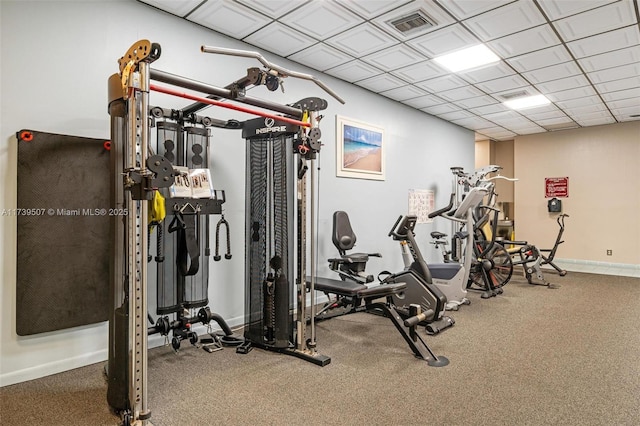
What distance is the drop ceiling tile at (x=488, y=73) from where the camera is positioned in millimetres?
4520

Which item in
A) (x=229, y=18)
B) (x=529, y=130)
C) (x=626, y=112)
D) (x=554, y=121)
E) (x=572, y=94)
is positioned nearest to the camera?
(x=229, y=18)

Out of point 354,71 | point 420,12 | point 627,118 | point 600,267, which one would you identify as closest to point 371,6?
point 420,12

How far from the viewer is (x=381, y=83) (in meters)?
5.07

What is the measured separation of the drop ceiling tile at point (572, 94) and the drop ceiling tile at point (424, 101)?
5.19 ft

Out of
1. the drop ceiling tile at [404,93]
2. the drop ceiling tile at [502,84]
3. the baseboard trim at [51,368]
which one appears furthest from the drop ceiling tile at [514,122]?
the baseboard trim at [51,368]

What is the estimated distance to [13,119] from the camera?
2.50 meters

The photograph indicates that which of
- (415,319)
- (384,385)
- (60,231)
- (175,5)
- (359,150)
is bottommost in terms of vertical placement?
(384,385)

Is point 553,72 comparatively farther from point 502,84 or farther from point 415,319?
point 415,319

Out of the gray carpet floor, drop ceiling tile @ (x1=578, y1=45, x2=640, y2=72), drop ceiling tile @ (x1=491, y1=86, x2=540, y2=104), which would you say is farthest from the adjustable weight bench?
drop ceiling tile @ (x1=491, y1=86, x2=540, y2=104)

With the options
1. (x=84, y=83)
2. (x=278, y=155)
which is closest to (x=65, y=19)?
(x=84, y=83)

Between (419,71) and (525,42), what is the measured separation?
3.82ft

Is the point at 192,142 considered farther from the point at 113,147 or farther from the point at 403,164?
the point at 403,164

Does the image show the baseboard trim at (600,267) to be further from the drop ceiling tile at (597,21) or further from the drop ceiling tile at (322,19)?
the drop ceiling tile at (322,19)

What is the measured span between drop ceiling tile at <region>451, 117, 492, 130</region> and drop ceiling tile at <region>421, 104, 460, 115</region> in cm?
75
